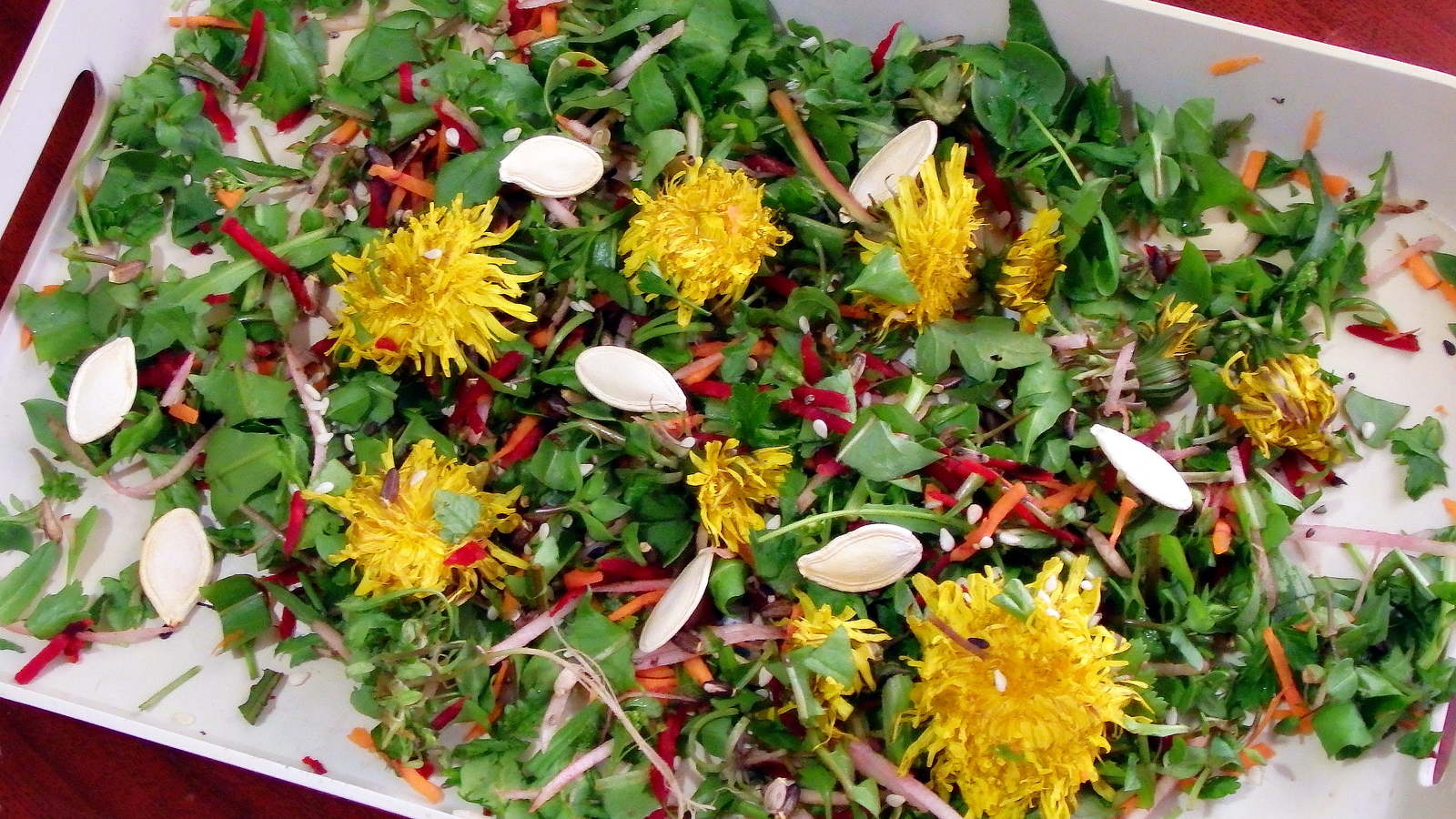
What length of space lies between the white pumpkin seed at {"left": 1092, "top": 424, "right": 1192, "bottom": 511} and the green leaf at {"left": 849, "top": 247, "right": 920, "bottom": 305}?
16 centimetres

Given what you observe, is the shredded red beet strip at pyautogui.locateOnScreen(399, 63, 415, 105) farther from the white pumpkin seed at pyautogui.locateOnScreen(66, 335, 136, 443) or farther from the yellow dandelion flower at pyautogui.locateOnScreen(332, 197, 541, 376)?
the white pumpkin seed at pyautogui.locateOnScreen(66, 335, 136, 443)

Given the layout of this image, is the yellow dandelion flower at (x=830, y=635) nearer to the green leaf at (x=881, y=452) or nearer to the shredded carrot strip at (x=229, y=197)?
the green leaf at (x=881, y=452)

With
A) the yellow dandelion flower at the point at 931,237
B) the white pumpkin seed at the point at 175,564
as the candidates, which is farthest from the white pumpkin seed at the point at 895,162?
the white pumpkin seed at the point at 175,564

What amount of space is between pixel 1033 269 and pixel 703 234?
0.78 ft

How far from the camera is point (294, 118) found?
0.85 m

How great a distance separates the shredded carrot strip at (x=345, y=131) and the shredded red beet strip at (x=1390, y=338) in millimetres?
797

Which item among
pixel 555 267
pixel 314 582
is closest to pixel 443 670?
pixel 314 582

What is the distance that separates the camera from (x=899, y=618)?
0.70 m

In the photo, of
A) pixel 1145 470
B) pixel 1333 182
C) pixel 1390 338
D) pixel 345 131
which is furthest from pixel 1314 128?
pixel 345 131

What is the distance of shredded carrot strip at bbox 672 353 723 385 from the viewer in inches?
29.0

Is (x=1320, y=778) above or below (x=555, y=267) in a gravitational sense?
below

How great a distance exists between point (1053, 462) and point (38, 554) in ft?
2.55

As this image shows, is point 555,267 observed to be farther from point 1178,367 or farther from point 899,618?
point 1178,367

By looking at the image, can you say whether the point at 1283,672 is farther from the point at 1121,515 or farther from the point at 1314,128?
the point at 1314,128
